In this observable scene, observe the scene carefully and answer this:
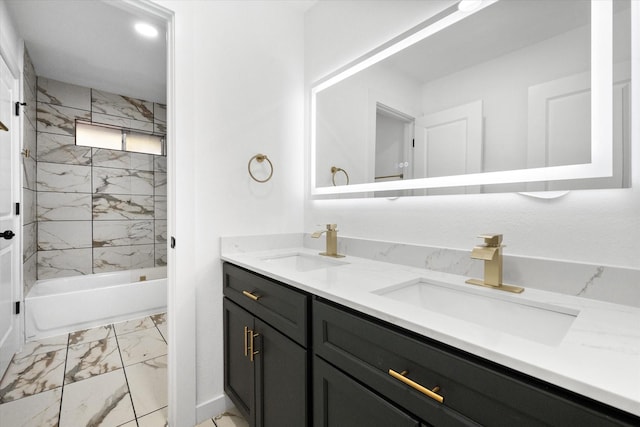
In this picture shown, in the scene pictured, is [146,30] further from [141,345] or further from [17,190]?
[141,345]

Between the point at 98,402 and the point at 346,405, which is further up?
the point at 346,405

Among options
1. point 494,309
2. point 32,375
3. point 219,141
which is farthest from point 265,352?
point 32,375

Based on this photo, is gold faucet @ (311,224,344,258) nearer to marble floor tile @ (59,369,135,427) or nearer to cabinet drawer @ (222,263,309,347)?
cabinet drawer @ (222,263,309,347)

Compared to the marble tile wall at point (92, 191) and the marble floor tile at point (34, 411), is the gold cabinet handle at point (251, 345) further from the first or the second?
the marble tile wall at point (92, 191)

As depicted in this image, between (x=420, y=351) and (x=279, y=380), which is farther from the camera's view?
A: (x=279, y=380)

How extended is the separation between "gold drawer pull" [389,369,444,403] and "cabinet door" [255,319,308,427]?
1.21 ft

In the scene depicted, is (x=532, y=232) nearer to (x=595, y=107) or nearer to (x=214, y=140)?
(x=595, y=107)

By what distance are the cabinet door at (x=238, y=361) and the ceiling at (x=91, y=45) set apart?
1534 millimetres

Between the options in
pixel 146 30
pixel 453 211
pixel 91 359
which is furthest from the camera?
pixel 146 30

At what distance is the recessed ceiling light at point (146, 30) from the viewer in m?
2.16

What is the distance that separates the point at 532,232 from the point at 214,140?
58.6 inches

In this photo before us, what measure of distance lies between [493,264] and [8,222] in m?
2.94

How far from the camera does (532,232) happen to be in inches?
37.8

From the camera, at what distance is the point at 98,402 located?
1.63 m
